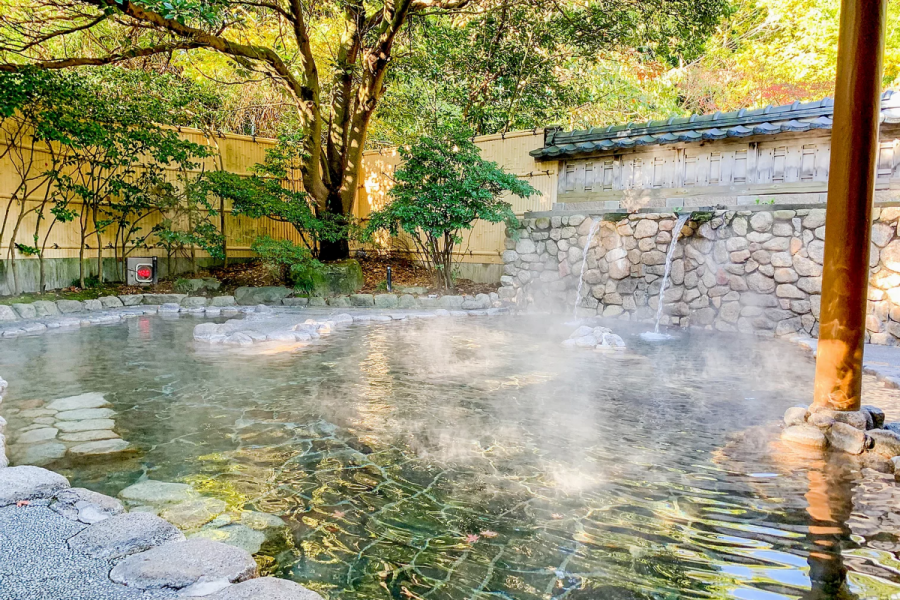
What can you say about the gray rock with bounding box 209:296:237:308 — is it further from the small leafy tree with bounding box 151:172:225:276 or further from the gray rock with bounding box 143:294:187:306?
the small leafy tree with bounding box 151:172:225:276

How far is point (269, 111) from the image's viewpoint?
14945 millimetres

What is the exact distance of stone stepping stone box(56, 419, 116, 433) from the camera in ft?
11.9

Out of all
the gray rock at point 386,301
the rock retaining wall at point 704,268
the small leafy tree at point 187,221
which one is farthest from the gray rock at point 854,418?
the small leafy tree at point 187,221

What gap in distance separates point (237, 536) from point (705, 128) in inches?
344

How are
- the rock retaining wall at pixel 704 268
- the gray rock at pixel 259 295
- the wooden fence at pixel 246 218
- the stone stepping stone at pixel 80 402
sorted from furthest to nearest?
the gray rock at pixel 259 295, the wooden fence at pixel 246 218, the rock retaining wall at pixel 704 268, the stone stepping stone at pixel 80 402

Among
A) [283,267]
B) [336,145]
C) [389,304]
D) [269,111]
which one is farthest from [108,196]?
[269,111]

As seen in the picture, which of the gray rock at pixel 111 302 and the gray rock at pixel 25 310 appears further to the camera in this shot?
the gray rock at pixel 111 302

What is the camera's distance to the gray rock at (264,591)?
5.57 feet

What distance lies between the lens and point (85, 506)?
231 centimetres

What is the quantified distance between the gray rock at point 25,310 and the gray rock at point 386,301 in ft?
15.8

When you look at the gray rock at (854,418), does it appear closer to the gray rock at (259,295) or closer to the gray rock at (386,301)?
the gray rock at (386,301)

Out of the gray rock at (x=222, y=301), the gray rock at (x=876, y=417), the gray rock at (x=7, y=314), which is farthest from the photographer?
the gray rock at (x=222, y=301)

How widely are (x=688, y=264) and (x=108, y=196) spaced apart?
30.0ft

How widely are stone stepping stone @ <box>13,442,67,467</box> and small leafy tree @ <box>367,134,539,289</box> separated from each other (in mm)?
6685
